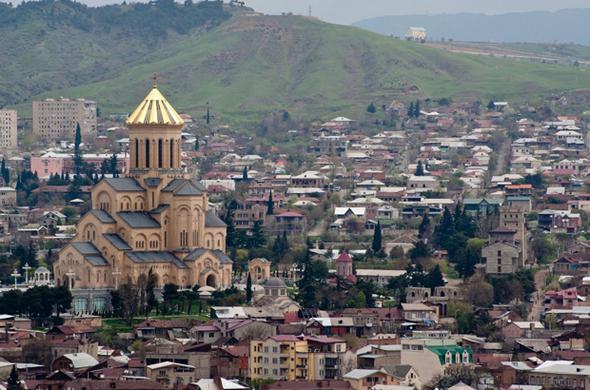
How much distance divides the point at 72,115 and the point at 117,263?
75760 mm

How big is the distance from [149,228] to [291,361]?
21690mm

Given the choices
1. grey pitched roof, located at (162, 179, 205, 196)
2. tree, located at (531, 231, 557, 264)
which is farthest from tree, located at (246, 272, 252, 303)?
tree, located at (531, 231, 557, 264)

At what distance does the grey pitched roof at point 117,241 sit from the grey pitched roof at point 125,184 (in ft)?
8.84

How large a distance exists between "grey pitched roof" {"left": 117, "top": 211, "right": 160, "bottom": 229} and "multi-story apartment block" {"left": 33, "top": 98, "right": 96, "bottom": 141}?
71183 millimetres

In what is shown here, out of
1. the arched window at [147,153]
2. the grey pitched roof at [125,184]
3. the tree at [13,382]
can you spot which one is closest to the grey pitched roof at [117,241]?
the grey pitched roof at [125,184]

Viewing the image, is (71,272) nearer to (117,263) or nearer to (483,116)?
(117,263)

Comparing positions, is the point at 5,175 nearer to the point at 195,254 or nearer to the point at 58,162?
the point at 58,162

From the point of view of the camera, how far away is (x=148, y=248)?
112312mm

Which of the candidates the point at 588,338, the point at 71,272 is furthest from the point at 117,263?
the point at 588,338

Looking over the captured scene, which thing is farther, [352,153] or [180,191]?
[352,153]

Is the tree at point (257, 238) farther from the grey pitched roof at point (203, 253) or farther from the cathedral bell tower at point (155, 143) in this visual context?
the grey pitched roof at point (203, 253)

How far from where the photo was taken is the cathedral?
362 feet

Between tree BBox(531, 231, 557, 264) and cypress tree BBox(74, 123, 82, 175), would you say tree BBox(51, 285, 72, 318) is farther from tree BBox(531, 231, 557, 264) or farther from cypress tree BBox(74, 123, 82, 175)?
cypress tree BBox(74, 123, 82, 175)

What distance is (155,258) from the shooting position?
11144cm
